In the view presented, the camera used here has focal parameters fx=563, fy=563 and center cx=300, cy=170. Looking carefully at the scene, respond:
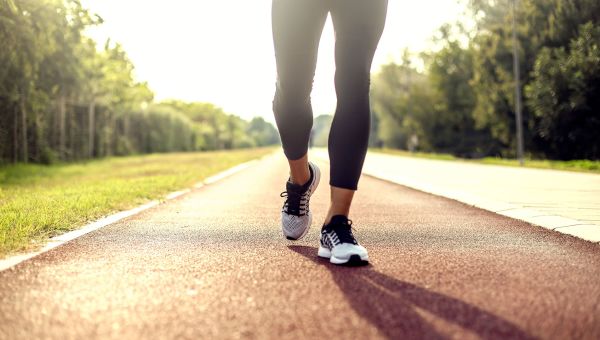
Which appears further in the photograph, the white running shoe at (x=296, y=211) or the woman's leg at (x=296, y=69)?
the white running shoe at (x=296, y=211)

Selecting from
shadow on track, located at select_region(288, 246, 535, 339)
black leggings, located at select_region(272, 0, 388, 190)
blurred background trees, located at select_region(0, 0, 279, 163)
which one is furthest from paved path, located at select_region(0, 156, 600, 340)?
blurred background trees, located at select_region(0, 0, 279, 163)

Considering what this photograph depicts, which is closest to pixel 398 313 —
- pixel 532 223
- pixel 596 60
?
pixel 532 223

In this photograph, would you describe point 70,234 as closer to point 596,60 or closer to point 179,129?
point 596,60

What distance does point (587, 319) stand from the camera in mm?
1790

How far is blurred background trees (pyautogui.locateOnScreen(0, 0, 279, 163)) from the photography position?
9.25 metres

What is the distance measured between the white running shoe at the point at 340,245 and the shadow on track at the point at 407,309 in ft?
0.52

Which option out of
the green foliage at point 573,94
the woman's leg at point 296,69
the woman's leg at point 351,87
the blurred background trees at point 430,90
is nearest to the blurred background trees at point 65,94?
the blurred background trees at point 430,90

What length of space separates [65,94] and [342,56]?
20.3 m

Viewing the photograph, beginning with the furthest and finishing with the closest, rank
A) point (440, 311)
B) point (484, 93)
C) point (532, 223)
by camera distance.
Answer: point (484, 93) → point (532, 223) → point (440, 311)

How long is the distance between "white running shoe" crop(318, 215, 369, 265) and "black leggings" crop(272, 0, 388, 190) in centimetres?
22

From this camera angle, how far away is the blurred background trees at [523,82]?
2059 centimetres

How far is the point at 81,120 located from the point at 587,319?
2507 cm

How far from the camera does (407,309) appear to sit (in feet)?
6.23

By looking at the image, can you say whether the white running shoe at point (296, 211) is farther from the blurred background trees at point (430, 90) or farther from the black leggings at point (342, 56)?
the blurred background trees at point (430, 90)
